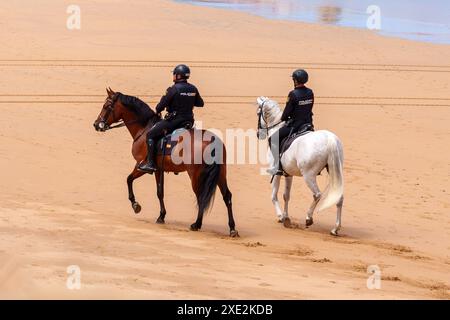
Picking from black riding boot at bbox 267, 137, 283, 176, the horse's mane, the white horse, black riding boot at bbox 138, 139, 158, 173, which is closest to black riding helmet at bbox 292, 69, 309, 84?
the white horse

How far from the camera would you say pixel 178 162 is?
55.1 ft

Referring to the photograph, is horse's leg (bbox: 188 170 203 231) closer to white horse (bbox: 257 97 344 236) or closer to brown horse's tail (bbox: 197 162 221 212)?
brown horse's tail (bbox: 197 162 221 212)

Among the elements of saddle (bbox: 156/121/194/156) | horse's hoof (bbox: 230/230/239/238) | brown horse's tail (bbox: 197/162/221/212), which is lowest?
horse's hoof (bbox: 230/230/239/238)

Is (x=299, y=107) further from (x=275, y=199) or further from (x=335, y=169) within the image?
(x=275, y=199)

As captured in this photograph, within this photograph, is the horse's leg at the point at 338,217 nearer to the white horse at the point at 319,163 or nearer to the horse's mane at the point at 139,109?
the white horse at the point at 319,163

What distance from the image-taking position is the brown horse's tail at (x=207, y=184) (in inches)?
646

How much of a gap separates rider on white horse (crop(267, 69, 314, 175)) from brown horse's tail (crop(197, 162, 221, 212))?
5.77ft

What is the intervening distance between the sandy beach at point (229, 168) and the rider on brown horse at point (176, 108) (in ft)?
4.15

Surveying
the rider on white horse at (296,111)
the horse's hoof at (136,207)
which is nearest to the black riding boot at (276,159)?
the rider on white horse at (296,111)

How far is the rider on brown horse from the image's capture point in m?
16.9

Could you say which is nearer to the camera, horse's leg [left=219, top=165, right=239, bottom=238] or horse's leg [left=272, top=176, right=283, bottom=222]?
horse's leg [left=219, top=165, right=239, bottom=238]

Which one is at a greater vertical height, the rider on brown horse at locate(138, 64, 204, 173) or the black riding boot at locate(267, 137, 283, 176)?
the rider on brown horse at locate(138, 64, 204, 173)

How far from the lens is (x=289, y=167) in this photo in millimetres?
17703
